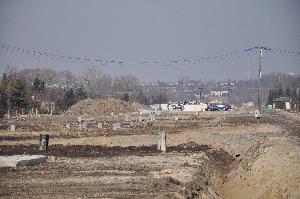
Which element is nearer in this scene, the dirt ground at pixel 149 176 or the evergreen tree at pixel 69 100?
the dirt ground at pixel 149 176

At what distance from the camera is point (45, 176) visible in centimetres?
1888

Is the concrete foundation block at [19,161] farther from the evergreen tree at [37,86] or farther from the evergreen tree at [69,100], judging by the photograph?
the evergreen tree at [37,86]

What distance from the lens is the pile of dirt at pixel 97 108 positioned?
355ft

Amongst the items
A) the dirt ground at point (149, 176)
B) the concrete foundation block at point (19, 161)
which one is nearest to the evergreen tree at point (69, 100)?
the dirt ground at point (149, 176)

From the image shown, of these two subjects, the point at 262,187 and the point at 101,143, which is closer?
the point at 262,187

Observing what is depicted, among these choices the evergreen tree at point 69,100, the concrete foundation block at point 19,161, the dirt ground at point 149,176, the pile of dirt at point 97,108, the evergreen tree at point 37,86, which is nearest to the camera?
the dirt ground at point 149,176

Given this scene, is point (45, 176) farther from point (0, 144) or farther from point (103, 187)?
point (0, 144)

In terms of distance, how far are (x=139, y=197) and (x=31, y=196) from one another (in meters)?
2.69

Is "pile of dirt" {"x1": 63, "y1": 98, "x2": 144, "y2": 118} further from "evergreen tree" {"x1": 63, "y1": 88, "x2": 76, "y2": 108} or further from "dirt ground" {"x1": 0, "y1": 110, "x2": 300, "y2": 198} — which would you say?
"dirt ground" {"x1": 0, "y1": 110, "x2": 300, "y2": 198}

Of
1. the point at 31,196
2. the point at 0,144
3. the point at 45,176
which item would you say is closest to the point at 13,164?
the point at 45,176

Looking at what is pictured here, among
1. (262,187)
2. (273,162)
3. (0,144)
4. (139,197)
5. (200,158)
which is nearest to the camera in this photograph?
(139,197)

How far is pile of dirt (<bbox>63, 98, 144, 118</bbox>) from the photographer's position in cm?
10806

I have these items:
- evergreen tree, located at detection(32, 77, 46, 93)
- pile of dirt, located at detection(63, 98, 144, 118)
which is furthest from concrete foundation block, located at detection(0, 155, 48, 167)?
evergreen tree, located at detection(32, 77, 46, 93)

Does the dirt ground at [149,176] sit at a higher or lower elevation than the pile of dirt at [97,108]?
higher
